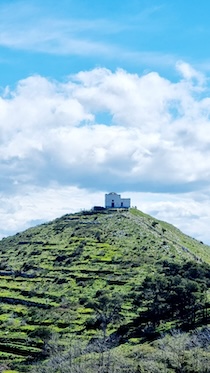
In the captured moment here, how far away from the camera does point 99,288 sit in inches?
5305

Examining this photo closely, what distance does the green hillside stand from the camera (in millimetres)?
102938

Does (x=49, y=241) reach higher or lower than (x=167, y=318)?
higher

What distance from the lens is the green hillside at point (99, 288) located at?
338ft

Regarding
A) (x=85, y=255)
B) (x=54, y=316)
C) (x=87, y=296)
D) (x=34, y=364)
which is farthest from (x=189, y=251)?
(x=34, y=364)

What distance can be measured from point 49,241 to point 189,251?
45346 mm

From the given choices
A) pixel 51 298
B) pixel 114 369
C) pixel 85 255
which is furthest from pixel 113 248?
pixel 114 369

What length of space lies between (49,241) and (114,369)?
11036 cm

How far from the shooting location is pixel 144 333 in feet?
331

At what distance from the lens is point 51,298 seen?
5212 inches

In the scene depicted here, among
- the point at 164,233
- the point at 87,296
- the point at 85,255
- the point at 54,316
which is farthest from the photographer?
the point at 164,233

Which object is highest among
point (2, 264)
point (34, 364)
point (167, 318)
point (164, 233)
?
point (164, 233)

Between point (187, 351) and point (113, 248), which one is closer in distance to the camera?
point (187, 351)

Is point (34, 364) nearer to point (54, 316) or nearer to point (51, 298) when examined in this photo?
point (54, 316)

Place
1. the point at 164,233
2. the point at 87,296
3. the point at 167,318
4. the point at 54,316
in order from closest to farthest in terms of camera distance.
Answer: the point at 167,318 < the point at 54,316 < the point at 87,296 < the point at 164,233
